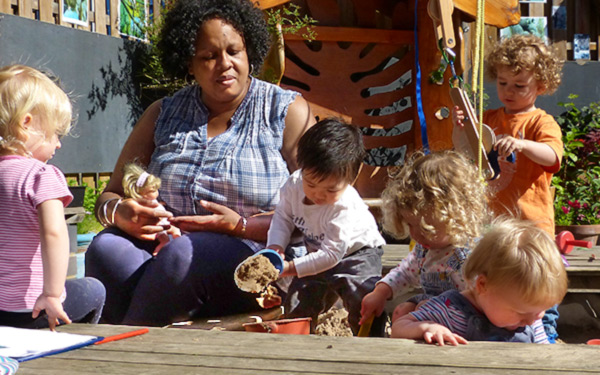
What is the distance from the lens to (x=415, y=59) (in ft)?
15.6

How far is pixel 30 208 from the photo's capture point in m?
2.06

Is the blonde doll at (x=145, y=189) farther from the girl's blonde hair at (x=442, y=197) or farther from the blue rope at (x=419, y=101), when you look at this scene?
the blue rope at (x=419, y=101)

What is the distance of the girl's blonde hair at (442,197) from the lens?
2170 millimetres

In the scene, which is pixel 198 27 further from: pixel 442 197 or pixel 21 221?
pixel 442 197

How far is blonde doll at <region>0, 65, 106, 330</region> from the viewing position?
2012 mm

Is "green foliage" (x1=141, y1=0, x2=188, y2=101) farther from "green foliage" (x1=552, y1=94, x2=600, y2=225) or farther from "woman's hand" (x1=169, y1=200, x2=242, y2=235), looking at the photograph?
"woman's hand" (x1=169, y1=200, x2=242, y2=235)

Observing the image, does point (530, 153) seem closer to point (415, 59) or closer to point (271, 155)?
point (271, 155)

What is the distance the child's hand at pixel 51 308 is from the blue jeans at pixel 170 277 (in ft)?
2.07

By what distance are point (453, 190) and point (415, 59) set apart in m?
2.70

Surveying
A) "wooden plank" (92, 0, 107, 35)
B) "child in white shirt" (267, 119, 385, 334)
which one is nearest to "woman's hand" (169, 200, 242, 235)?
"child in white shirt" (267, 119, 385, 334)

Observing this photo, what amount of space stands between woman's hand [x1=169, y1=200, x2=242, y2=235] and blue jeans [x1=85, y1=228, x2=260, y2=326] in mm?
39

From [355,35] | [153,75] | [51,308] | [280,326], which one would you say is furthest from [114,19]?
[51,308]

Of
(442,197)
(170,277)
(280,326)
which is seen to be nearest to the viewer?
(442,197)

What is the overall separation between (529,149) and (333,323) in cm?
131
